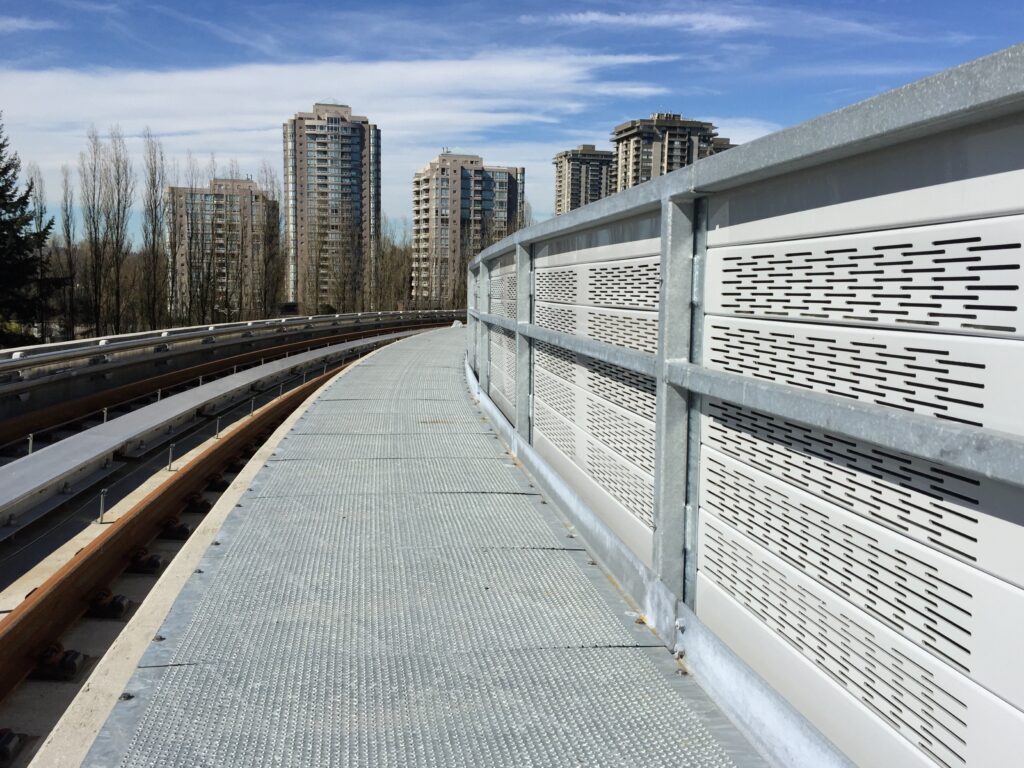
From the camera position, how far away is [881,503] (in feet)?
7.50

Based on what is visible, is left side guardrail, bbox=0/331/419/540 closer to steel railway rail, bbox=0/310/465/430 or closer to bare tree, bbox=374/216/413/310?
steel railway rail, bbox=0/310/465/430

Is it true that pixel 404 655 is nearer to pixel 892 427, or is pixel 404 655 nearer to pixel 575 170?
pixel 892 427

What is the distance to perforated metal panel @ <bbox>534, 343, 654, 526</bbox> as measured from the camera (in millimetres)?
4266

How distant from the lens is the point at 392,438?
8680mm

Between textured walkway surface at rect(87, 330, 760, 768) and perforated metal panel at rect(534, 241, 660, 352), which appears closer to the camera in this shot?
textured walkway surface at rect(87, 330, 760, 768)

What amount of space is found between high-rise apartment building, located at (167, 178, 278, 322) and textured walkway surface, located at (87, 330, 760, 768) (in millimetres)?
38390

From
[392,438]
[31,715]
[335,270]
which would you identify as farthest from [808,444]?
[335,270]

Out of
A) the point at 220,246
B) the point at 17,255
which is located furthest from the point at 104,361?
the point at 220,246

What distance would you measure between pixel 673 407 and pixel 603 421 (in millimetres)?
1504

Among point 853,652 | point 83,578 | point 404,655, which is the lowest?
point 83,578

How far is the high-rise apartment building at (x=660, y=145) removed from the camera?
495 centimetres

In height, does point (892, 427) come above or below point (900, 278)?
below

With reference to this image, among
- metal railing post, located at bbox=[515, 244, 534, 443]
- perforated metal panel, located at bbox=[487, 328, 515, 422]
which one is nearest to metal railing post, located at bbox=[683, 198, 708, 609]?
metal railing post, located at bbox=[515, 244, 534, 443]

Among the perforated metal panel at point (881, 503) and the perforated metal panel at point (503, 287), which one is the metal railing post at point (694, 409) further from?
the perforated metal panel at point (503, 287)
